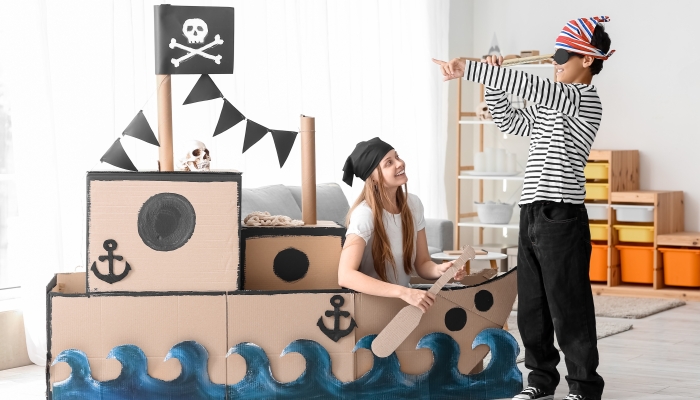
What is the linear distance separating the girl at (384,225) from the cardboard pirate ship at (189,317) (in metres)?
0.16

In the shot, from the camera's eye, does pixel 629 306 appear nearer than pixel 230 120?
No

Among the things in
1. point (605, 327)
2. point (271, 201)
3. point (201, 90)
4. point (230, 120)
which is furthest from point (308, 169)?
point (605, 327)

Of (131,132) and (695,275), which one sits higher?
(131,132)

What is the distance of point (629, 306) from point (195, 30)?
298 cm

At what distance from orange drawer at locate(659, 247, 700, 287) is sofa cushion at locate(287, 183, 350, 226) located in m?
1.88

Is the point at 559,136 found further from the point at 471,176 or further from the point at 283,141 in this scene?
the point at 471,176

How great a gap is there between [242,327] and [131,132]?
0.62m

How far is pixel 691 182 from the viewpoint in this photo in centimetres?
533

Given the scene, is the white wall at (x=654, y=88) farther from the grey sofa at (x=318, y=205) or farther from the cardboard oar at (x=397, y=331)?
the cardboard oar at (x=397, y=331)

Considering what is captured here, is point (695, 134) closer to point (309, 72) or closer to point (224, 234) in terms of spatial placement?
point (309, 72)

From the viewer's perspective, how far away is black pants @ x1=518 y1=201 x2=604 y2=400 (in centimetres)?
246

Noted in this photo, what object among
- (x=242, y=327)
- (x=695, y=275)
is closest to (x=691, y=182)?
(x=695, y=275)

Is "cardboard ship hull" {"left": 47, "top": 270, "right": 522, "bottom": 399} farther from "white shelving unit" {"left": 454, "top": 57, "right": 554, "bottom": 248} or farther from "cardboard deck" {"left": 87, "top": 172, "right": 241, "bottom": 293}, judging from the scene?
"white shelving unit" {"left": 454, "top": 57, "right": 554, "bottom": 248}

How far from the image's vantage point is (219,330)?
2455mm
